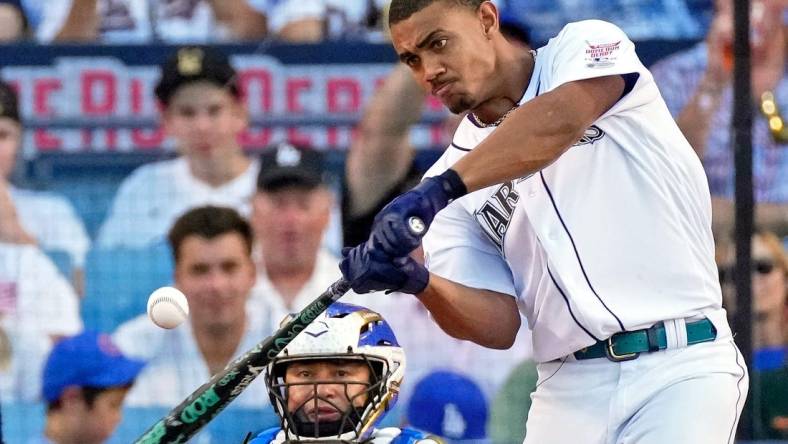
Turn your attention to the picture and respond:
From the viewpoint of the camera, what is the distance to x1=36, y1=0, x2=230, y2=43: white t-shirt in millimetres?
6234

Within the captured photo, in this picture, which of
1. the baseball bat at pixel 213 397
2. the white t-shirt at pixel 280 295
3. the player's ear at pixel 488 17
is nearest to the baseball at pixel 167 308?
the baseball bat at pixel 213 397

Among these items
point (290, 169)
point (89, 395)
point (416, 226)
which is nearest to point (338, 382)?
point (416, 226)

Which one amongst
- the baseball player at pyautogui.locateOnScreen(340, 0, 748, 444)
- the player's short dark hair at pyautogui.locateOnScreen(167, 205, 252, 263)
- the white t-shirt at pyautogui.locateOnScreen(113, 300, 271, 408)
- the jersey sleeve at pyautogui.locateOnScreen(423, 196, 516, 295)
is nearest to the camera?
the baseball player at pyautogui.locateOnScreen(340, 0, 748, 444)

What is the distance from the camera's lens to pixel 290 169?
6133mm

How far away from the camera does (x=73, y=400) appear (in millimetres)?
5867

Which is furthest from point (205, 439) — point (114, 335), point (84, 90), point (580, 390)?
point (580, 390)

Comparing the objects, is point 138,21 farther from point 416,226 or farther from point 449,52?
point 416,226

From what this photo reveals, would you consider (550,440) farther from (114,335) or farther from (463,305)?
(114,335)

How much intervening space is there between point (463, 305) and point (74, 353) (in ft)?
9.40

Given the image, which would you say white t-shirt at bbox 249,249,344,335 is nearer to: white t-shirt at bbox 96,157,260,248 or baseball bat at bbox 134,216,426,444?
white t-shirt at bbox 96,157,260,248

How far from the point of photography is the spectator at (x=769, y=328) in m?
5.68

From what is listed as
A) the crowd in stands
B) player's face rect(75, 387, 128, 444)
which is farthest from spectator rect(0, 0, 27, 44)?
player's face rect(75, 387, 128, 444)

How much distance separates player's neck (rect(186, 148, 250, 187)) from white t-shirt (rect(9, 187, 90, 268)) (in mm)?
545

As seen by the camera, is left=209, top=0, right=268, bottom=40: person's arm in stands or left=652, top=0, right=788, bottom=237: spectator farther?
left=209, top=0, right=268, bottom=40: person's arm in stands
